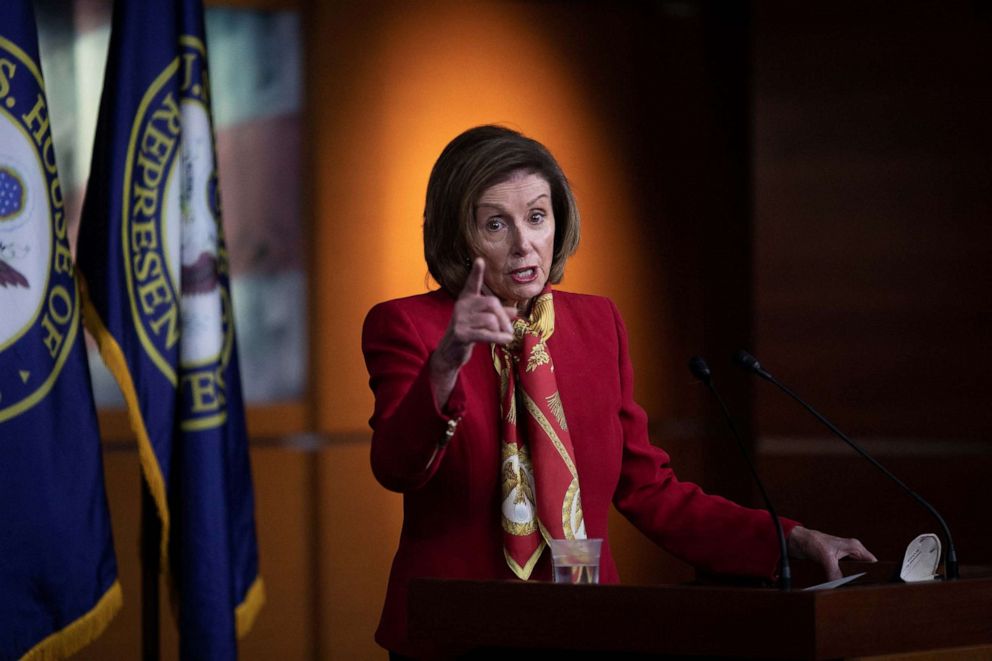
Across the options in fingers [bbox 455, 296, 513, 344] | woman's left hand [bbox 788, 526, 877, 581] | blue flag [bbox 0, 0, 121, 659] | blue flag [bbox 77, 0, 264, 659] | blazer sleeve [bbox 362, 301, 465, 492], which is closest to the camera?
fingers [bbox 455, 296, 513, 344]

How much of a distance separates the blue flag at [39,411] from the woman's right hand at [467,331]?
4.96ft

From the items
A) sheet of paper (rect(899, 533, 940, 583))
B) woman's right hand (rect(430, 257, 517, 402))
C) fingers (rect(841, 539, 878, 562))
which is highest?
woman's right hand (rect(430, 257, 517, 402))

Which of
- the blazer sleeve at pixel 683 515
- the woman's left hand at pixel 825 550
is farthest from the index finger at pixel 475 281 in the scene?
the woman's left hand at pixel 825 550

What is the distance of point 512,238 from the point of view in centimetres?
216

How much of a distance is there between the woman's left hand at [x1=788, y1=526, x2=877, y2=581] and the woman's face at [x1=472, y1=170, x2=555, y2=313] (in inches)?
Answer: 23.6

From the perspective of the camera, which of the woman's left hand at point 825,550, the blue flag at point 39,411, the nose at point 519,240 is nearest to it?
the woman's left hand at point 825,550

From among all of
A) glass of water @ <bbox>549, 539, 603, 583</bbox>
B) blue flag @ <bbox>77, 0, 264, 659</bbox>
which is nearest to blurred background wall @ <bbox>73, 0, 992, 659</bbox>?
blue flag @ <bbox>77, 0, 264, 659</bbox>

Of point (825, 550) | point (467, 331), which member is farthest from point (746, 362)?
point (467, 331)

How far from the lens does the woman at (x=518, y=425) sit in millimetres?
2006

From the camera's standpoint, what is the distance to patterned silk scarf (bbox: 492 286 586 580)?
1996 mm

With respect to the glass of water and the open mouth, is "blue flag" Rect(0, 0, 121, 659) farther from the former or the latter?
the glass of water

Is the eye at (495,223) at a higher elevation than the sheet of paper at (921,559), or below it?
higher

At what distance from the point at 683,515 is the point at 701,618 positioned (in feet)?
2.23

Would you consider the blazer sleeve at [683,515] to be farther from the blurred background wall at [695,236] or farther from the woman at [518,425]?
the blurred background wall at [695,236]
